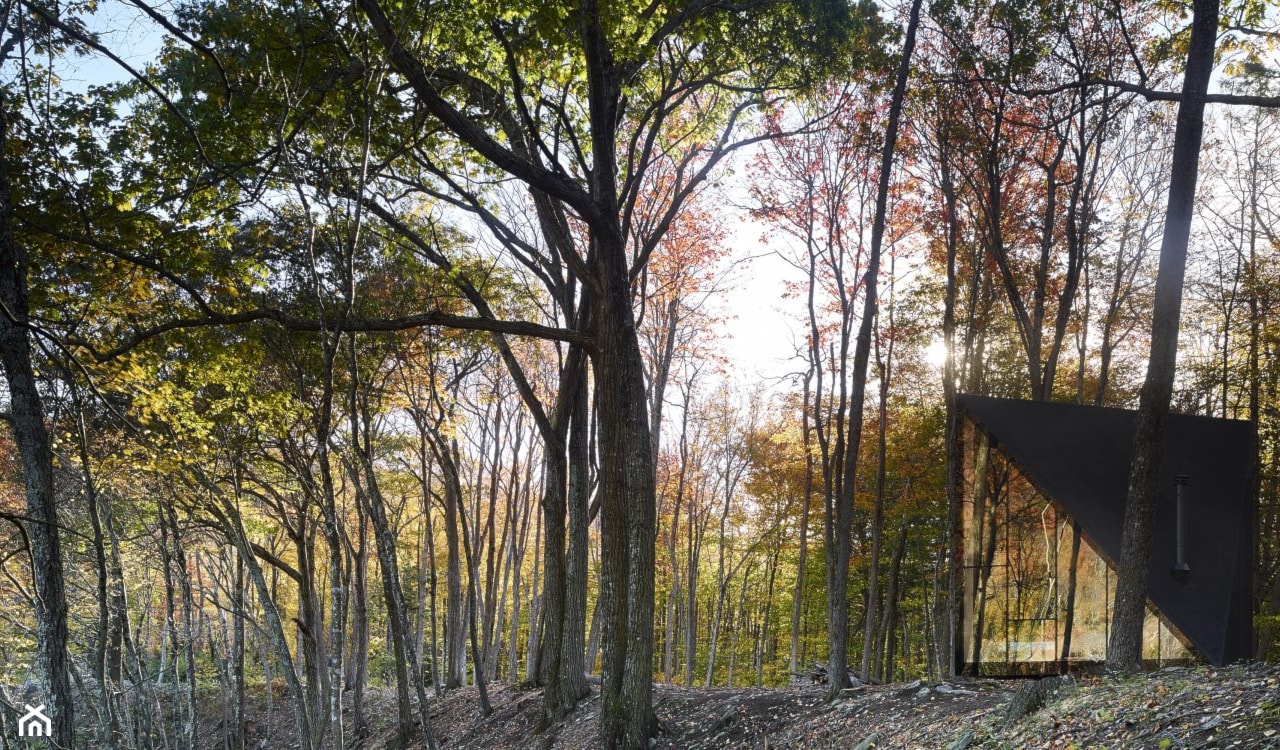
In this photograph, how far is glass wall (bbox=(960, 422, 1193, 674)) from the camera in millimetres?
6605

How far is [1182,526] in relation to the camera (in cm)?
645

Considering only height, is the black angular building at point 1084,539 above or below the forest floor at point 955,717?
above

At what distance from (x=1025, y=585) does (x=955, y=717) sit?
5.41 ft

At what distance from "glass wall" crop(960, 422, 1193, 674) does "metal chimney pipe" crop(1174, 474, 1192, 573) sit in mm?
449

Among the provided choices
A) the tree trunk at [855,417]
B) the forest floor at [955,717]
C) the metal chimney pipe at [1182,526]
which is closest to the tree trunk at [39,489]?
the forest floor at [955,717]

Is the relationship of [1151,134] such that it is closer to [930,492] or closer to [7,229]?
[930,492]

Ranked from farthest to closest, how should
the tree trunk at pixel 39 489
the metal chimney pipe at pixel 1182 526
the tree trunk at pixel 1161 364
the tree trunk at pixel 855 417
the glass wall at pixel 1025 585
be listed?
the tree trunk at pixel 855 417 < the glass wall at pixel 1025 585 < the metal chimney pipe at pixel 1182 526 < the tree trunk at pixel 1161 364 < the tree trunk at pixel 39 489

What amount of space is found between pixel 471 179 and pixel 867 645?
28.8ft

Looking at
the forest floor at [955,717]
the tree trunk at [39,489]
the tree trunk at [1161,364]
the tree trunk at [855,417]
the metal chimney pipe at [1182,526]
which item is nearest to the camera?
the tree trunk at [39,489]

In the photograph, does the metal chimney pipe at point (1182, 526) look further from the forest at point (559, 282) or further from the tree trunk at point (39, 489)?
the tree trunk at point (39, 489)

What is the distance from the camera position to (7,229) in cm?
373

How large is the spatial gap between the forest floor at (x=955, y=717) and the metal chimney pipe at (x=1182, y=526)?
110 cm

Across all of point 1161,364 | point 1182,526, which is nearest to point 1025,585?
point 1182,526

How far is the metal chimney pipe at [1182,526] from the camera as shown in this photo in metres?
6.45
